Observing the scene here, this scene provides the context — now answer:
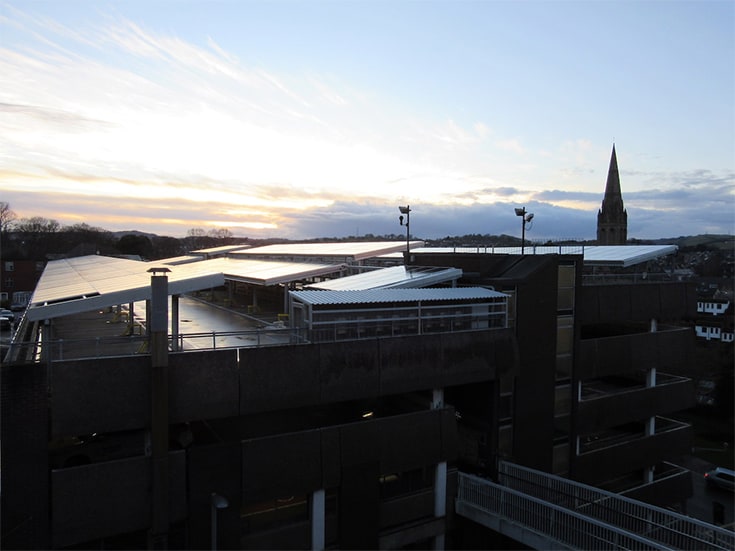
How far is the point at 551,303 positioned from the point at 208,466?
12.2 meters

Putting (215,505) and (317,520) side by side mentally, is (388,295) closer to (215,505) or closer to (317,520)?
(317,520)

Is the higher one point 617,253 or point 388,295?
point 617,253

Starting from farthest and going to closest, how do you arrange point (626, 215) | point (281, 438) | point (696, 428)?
point (626, 215) < point (696, 428) < point (281, 438)

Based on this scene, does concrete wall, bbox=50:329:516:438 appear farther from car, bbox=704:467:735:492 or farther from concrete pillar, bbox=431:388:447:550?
car, bbox=704:467:735:492

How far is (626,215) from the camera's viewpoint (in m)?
80.9

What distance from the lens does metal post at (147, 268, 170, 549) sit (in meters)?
10.5

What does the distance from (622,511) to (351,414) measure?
8.24m

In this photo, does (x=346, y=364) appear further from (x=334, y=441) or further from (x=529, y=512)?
(x=529, y=512)

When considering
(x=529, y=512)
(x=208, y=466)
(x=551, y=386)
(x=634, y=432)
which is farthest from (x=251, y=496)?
(x=634, y=432)

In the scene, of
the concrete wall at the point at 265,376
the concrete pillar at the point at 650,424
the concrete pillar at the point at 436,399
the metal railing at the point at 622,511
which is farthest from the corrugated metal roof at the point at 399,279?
the concrete pillar at the point at 650,424

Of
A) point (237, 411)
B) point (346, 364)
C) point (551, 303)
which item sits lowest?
point (237, 411)

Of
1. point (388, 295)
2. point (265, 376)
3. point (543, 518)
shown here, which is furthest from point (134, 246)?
point (543, 518)

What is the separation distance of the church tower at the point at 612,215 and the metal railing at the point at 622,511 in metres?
71.6

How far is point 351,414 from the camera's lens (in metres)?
16.2
